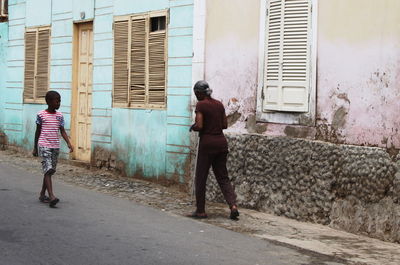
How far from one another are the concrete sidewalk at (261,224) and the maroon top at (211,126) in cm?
96

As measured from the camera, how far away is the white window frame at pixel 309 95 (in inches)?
369

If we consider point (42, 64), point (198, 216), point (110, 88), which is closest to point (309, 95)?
point (198, 216)

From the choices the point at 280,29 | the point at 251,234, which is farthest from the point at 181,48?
the point at 251,234

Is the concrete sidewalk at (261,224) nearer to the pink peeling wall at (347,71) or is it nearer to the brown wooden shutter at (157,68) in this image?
the pink peeling wall at (347,71)

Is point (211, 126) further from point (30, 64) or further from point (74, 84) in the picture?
point (30, 64)

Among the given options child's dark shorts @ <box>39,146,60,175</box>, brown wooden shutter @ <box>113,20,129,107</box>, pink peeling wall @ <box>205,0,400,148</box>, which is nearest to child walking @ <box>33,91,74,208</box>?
child's dark shorts @ <box>39,146,60,175</box>

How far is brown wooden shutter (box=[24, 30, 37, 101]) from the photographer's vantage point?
16059 millimetres

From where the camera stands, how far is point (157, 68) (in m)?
12.4

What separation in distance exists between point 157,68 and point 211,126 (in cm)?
365

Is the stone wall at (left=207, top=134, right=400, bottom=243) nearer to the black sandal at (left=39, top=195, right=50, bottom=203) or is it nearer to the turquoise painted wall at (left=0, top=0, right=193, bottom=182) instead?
the turquoise painted wall at (left=0, top=0, right=193, bottom=182)

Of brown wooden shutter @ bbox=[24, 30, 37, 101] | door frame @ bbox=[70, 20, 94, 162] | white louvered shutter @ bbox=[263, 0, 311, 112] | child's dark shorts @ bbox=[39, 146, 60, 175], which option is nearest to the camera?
child's dark shorts @ bbox=[39, 146, 60, 175]

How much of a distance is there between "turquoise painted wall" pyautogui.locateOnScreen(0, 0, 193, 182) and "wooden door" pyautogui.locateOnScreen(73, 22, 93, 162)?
0.18 m

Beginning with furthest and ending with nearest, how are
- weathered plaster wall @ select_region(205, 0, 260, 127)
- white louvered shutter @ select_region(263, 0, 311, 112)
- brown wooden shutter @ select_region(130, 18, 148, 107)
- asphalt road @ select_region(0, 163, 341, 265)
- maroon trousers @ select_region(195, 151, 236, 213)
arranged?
brown wooden shutter @ select_region(130, 18, 148, 107), weathered plaster wall @ select_region(205, 0, 260, 127), white louvered shutter @ select_region(263, 0, 311, 112), maroon trousers @ select_region(195, 151, 236, 213), asphalt road @ select_region(0, 163, 341, 265)

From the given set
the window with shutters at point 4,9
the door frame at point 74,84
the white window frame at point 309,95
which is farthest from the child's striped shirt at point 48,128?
the window with shutters at point 4,9
